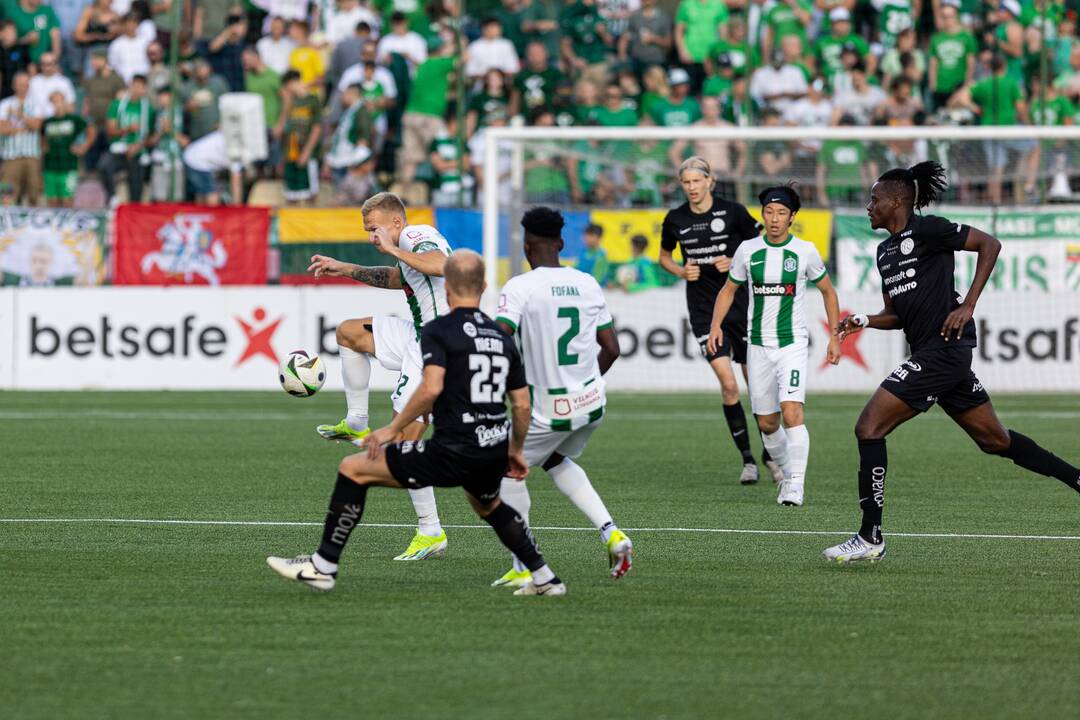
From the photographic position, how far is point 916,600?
8.07 metres

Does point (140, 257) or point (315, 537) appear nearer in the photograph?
point (315, 537)

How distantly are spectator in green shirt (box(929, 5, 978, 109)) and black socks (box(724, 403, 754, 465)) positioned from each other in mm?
12104

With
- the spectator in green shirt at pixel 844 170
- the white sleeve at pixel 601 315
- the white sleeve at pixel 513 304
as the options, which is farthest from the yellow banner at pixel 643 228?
the white sleeve at pixel 513 304

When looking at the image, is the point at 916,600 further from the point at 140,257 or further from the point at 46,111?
the point at 46,111

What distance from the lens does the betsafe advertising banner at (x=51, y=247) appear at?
928 inches

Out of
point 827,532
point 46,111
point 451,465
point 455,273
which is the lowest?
point 827,532

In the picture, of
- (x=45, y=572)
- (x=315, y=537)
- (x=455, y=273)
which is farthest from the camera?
(x=315, y=537)

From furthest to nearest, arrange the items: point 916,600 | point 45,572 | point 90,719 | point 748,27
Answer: point 748,27 → point 45,572 → point 916,600 → point 90,719

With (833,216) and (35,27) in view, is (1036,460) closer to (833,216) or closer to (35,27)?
(833,216)

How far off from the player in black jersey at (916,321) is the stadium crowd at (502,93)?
48.1 ft

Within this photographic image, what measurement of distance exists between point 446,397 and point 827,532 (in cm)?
389

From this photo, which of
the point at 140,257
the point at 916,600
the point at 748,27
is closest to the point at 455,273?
the point at 916,600

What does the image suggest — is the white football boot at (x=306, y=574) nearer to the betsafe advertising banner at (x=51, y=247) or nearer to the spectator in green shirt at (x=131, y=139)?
the betsafe advertising banner at (x=51, y=247)

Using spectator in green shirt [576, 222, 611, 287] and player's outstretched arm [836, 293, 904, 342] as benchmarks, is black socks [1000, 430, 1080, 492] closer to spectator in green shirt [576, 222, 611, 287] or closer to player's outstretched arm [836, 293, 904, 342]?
player's outstretched arm [836, 293, 904, 342]
